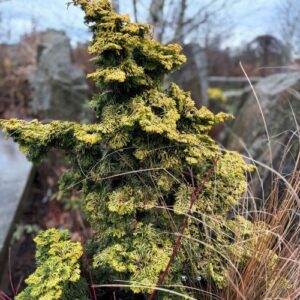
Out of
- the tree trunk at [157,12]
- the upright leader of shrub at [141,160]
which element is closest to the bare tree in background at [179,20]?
the tree trunk at [157,12]

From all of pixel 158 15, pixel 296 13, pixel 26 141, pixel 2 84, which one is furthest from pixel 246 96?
pixel 2 84

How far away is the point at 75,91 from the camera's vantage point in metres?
5.20

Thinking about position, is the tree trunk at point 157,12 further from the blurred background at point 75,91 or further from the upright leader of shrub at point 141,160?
the upright leader of shrub at point 141,160

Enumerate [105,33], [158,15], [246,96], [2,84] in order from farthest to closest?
[2,84], [246,96], [158,15], [105,33]

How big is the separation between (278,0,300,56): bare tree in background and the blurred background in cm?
3

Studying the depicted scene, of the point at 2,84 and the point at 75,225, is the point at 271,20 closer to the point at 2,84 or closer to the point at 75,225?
the point at 2,84

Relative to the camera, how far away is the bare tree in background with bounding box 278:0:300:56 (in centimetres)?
676

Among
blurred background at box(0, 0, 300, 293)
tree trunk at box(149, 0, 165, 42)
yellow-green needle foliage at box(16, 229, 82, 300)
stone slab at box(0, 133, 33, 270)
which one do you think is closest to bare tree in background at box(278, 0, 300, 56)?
blurred background at box(0, 0, 300, 293)

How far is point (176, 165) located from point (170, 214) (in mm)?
235

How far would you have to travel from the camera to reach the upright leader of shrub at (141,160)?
1440 millimetres

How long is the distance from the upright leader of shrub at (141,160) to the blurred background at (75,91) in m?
0.28

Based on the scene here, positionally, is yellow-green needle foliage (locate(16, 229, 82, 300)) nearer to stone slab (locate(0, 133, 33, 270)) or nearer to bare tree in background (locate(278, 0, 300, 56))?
stone slab (locate(0, 133, 33, 270))

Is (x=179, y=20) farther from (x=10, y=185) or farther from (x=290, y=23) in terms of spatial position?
(x=290, y=23)

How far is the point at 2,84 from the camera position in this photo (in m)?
6.84
